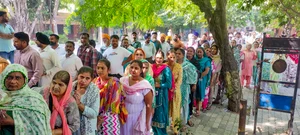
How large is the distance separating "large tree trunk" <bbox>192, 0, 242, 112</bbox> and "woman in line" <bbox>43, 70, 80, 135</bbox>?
4130 millimetres

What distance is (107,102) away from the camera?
303 centimetres

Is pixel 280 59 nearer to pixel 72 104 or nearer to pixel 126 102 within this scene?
pixel 126 102

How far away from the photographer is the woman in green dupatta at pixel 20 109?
1908 mm

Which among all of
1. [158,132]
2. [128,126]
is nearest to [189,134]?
[158,132]

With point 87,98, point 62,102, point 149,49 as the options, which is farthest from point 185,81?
point 149,49

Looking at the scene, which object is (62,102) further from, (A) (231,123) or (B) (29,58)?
(A) (231,123)

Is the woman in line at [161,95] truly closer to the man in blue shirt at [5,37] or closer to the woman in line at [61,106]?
the woman in line at [61,106]

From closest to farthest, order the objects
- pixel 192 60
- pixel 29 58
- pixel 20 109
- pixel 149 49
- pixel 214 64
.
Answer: pixel 20 109 → pixel 29 58 → pixel 192 60 → pixel 214 64 → pixel 149 49

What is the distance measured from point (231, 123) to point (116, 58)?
2843 millimetres

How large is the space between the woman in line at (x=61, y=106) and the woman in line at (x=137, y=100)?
3.63 ft

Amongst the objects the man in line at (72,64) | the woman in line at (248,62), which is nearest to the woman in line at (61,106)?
the man in line at (72,64)

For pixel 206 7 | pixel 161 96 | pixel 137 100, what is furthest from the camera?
pixel 206 7

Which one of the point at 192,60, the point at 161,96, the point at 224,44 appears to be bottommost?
the point at 161,96

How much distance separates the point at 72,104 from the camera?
2.34 metres
